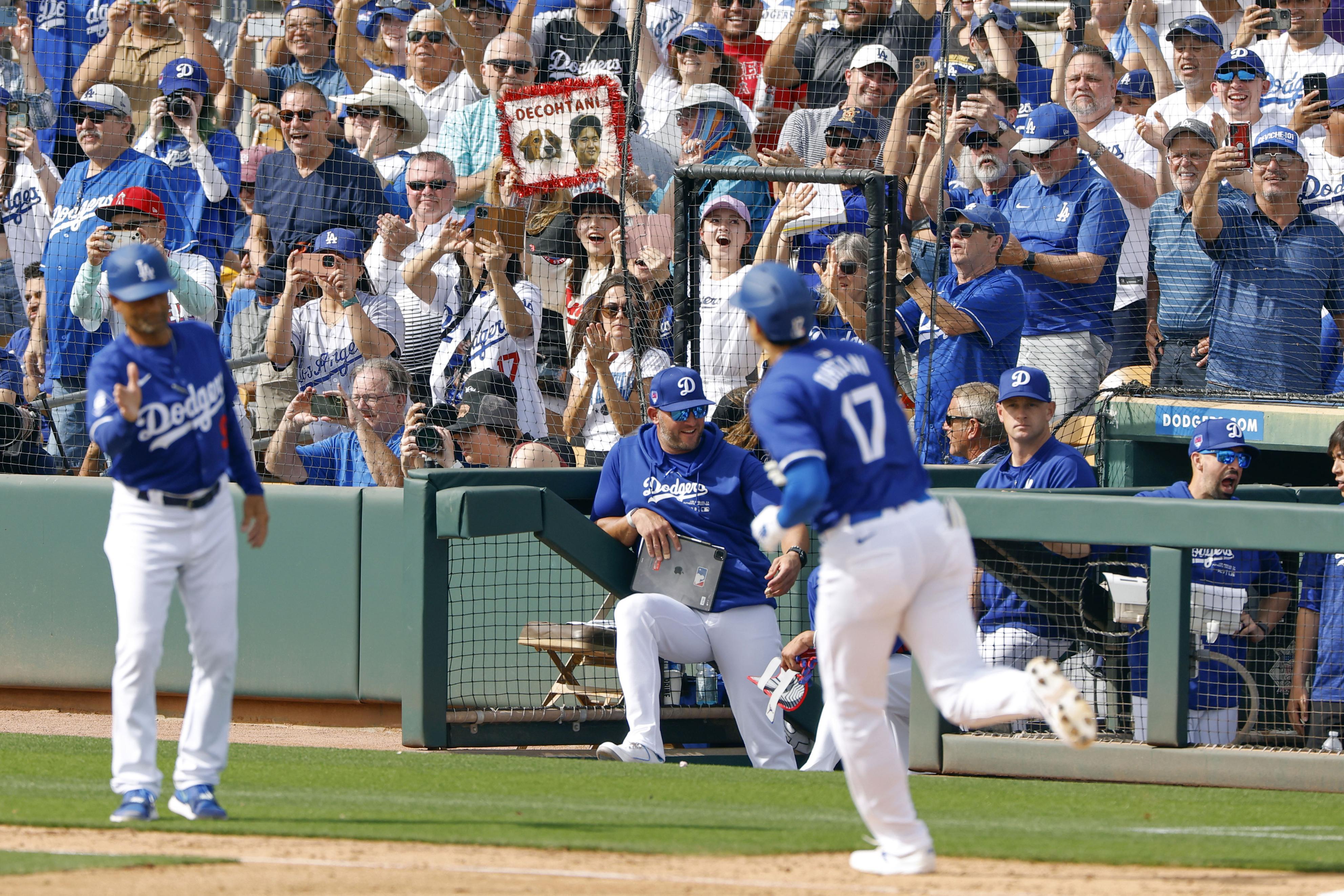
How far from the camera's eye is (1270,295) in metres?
8.49

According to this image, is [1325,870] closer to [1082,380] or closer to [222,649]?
[222,649]

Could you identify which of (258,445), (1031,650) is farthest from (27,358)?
(1031,650)

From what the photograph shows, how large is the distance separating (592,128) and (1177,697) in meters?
4.72

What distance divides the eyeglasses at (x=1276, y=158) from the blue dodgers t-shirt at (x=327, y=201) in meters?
5.14

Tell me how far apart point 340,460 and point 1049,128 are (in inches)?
175

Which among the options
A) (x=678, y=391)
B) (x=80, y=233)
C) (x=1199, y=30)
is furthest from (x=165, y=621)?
(x=1199, y=30)

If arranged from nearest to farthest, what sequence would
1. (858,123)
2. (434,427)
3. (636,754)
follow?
1. (636,754)
2. (434,427)
3. (858,123)

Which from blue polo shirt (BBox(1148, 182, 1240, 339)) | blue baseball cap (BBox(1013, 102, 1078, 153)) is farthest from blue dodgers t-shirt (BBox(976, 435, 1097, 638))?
blue baseball cap (BBox(1013, 102, 1078, 153))

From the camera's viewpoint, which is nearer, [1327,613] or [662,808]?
[662,808]

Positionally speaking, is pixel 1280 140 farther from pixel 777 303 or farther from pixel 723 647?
pixel 777 303

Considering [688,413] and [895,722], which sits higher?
[688,413]

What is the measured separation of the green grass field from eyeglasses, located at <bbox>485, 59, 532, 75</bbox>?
16.3 ft

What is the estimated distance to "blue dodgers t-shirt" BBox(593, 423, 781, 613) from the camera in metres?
7.58

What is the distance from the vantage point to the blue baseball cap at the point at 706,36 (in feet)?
33.7
